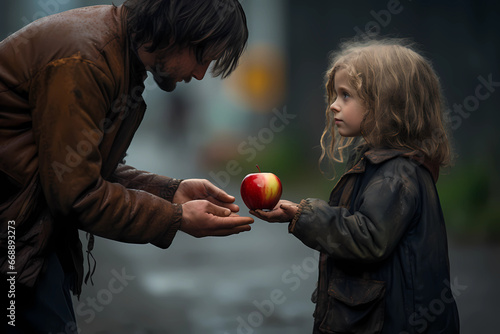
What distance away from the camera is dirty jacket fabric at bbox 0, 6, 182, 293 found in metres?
1.48

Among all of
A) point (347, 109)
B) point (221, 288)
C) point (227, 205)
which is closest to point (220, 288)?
point (221, 288)

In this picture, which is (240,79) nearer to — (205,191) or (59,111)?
(205,191)

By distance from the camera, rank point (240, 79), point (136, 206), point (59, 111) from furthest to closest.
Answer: point (240, 79)
point (136, 206)
point (59, 111)

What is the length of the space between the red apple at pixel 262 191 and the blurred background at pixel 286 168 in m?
0.67

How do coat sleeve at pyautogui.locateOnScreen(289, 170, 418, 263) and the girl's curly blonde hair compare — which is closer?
coat sleeve at pyautogui.locateOnScreen(289, 170, 418, 263)

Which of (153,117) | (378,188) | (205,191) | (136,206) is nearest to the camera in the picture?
(136,206)

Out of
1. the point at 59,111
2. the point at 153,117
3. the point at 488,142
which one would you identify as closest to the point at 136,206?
the point at 59,111

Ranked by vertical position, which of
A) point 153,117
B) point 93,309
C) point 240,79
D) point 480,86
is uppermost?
point 480,86

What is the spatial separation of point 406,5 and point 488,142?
214 cm

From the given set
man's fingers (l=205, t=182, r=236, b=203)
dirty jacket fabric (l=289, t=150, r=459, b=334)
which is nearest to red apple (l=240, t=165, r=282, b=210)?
man's fingers (l=205, t=182, r=236, b=203)

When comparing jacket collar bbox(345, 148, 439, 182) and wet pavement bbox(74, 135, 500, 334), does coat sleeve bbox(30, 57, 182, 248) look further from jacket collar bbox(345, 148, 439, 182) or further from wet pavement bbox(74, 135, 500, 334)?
wet pavement bbox(74, 135, 500, 334)

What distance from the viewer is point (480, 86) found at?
716 cm

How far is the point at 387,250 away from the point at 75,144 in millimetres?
1018

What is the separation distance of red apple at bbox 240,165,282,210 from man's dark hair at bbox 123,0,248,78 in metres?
0.49
